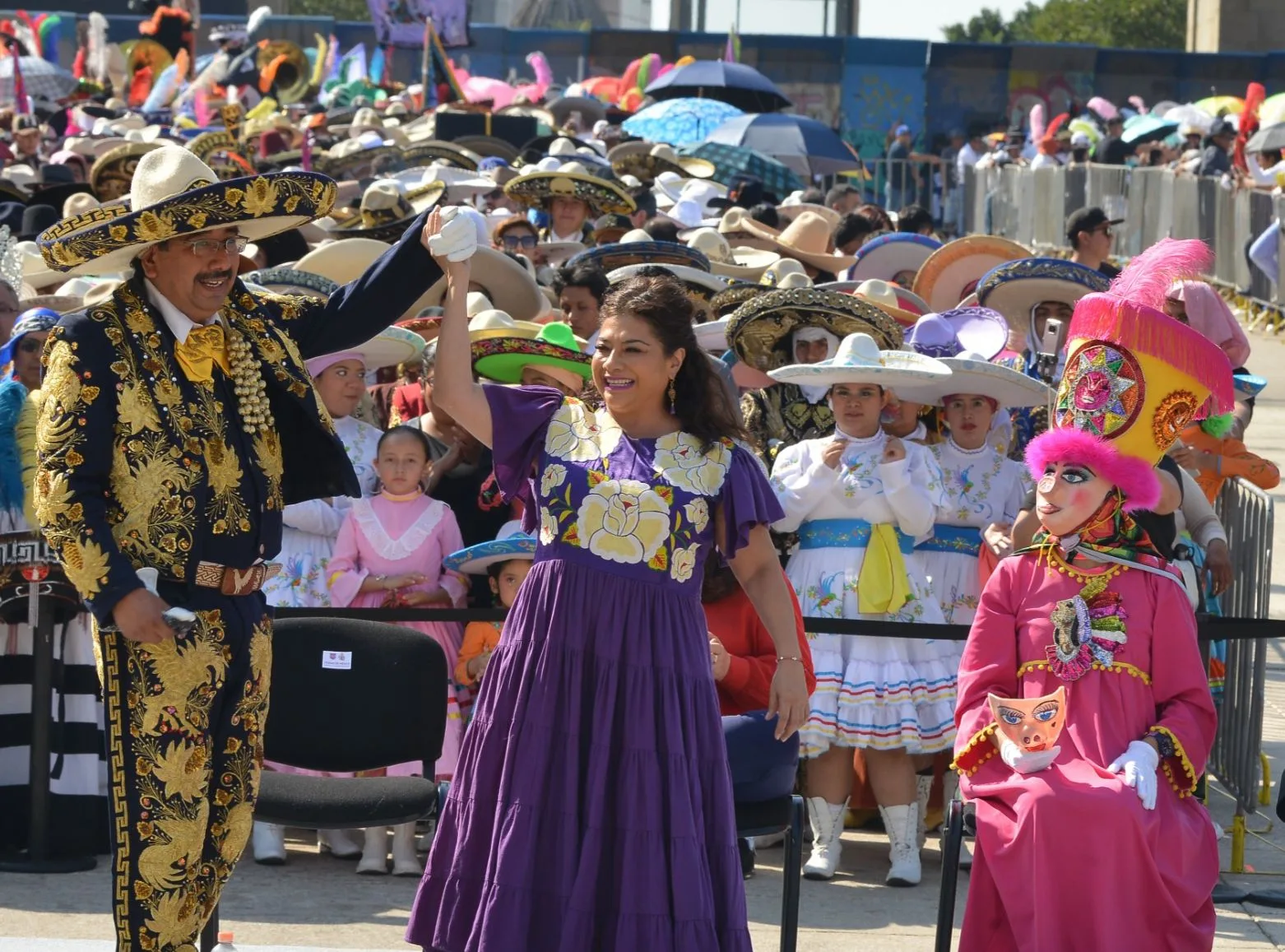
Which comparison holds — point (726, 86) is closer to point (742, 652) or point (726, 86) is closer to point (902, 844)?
point (902, 844)

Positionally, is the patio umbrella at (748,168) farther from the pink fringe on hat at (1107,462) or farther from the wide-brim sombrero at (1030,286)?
the pink fringe on hat at (1107,462)

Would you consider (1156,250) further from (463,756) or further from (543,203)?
(543,203)

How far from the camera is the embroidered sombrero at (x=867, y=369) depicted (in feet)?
20.8

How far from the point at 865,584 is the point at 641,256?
144 inches

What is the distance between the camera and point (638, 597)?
430cm

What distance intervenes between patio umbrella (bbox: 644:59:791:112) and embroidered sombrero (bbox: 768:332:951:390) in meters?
19.5

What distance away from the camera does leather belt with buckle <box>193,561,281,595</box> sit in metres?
3.99

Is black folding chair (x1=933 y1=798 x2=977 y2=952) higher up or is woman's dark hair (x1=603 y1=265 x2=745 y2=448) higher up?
woman's dark hair (x1=603 y1=265 x2=745 y2=448)

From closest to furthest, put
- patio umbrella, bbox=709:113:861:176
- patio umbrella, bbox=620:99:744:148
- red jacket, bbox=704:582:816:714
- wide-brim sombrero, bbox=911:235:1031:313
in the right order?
red jacket, bbox=704:582:816:714
wide-brim sombrero, bbox=911:235:1031:313
patio umbrella, bbox=709:113:861:176
patio umbrella, bbox=620:99:744:148

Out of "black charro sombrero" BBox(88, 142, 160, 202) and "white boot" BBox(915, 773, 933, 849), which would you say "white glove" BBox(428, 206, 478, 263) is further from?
"black charro sombrero" BBox(88, 142, 160, 202)

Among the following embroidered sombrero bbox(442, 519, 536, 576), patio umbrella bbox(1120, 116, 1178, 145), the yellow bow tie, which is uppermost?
patio umbrella bbox(1120, 116, 1178, 145)

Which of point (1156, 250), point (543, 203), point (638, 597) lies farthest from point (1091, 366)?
point (543, 203)

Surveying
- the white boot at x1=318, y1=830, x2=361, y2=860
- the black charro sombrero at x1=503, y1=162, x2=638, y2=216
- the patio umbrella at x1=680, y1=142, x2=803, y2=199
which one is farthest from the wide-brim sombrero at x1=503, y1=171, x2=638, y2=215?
the white boot at x1=318, y1=830, x2=361, y2=860

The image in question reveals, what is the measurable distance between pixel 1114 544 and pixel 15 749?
11.1ft
